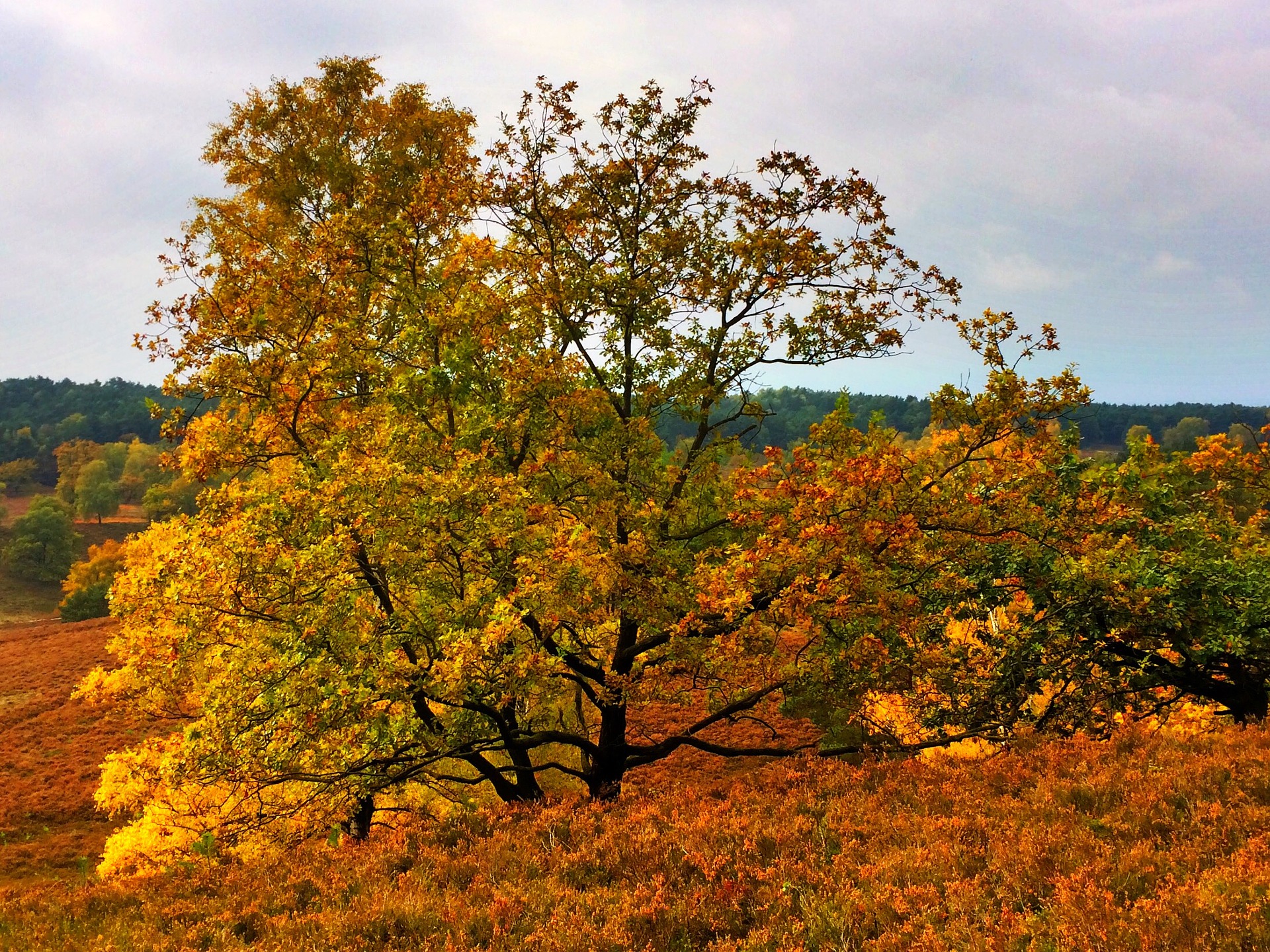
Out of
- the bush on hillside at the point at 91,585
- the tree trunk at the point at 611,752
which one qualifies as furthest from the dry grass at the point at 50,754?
the bush on hillside at the point at 91,585

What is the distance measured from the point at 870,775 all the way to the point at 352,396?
11.5 meters

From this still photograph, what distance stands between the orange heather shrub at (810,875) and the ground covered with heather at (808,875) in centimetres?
2

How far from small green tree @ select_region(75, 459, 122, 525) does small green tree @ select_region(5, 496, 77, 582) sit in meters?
8.41

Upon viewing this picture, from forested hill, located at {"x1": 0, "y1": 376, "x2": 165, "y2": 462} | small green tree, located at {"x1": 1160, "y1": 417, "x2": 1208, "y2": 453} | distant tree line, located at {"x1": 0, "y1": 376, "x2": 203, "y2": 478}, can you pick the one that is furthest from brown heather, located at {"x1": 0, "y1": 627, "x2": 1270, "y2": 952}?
small green tree, located at {"x1": 1160, "y1": 417, "x2": 1208, "y2": 453}

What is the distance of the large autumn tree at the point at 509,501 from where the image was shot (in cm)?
998

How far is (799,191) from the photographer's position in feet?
45.7

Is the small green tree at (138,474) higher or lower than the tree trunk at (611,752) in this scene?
higher

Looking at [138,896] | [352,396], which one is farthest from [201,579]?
[352,396]

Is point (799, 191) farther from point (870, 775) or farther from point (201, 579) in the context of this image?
point (201, 579)

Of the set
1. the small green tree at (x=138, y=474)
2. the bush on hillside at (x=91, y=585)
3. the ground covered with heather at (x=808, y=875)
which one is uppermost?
the small green tree at (x=138, y=474)

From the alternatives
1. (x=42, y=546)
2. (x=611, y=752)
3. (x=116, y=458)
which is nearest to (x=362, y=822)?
(x=611, y=752)

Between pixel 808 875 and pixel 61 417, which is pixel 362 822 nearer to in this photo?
pixel 808 875

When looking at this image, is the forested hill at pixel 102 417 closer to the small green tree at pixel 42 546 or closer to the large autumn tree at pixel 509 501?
the small green tree at pixel 42 546

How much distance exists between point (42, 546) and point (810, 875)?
115m
